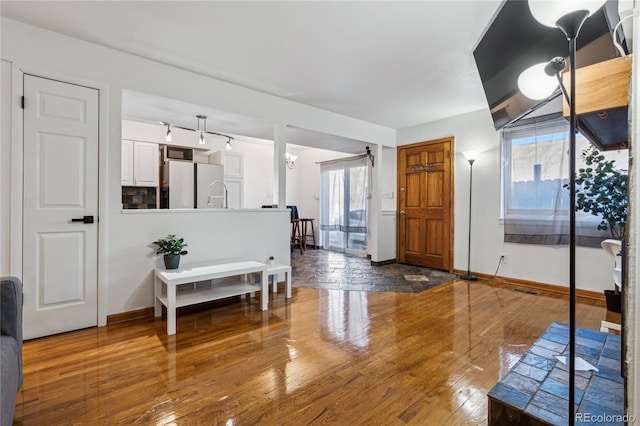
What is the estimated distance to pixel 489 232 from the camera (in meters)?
4.18

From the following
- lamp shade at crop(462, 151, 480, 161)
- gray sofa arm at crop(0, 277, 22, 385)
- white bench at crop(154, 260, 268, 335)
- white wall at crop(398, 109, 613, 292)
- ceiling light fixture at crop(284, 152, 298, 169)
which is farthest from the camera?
ceiling light fixture at crop(284, 152, 298, 169)

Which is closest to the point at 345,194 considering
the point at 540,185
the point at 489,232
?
the point at 489,232

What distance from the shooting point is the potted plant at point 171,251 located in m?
2.71

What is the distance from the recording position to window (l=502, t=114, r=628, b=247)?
336cm

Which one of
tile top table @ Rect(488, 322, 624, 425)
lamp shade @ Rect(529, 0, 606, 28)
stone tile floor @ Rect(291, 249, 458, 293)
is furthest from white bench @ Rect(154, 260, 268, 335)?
lamp shade @ Rect(529, 0, 606, 28)

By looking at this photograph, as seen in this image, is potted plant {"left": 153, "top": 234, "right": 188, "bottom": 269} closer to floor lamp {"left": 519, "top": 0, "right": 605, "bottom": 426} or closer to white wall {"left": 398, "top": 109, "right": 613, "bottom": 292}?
floor lamp {"left": 519, "top": 0, "right": 605, "bottom": 426}

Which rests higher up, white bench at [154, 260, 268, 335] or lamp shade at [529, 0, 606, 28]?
lamp shade at [529, 0, 606, 28]

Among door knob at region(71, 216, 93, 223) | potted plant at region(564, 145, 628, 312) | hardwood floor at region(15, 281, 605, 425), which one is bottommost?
hardwood floor at region(15, 281, 605, 425)

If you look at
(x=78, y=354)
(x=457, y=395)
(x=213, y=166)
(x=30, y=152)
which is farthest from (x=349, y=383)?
(x=213, y=166)

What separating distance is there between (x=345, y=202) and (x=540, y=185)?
3.68 meters

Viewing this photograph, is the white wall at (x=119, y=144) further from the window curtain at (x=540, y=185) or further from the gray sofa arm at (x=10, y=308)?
the window curtain at (x=540, y=185)

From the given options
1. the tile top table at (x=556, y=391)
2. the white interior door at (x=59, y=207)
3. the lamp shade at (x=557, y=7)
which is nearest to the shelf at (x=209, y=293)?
the white interior door at (x=59, y=207)

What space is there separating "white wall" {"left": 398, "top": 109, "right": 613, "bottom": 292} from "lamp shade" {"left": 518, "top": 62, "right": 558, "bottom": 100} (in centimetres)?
292

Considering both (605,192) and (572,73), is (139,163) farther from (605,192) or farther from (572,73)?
(605,192)
